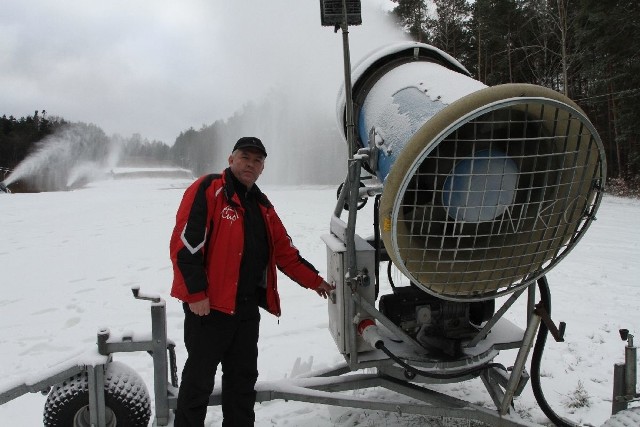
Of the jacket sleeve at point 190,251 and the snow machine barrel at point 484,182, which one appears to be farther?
the jacket sleeve at point 190,251

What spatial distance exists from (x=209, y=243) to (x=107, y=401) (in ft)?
3.35

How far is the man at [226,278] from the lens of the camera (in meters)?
2.21

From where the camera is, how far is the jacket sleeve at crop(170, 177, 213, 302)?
7.13 feet

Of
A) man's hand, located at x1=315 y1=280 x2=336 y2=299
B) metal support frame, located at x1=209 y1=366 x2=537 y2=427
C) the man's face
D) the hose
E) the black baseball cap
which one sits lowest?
metal support frame, located at x1=209 y1=366 x2=537 y2=427

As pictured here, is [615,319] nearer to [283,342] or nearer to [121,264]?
[283,342]

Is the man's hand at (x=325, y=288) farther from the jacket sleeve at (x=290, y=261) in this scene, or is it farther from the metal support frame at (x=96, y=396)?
the metal support frame at (x=96, y=396)

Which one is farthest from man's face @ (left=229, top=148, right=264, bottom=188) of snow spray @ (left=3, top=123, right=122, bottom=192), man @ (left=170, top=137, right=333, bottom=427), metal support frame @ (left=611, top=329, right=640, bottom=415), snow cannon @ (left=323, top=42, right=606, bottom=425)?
snow spray @ (left=3, top=123, right=122, bottom=192)

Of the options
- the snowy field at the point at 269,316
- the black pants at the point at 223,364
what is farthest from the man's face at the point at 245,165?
the snowy field at the point at 269,316

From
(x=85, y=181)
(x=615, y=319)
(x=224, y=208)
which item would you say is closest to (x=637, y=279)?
(x=615, y=319)

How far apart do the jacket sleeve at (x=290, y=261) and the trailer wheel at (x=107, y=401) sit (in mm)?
1019

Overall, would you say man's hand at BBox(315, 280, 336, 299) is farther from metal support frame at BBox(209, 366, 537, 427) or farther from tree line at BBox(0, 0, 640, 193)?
tree line at BBox(0, 0, 640, 193)

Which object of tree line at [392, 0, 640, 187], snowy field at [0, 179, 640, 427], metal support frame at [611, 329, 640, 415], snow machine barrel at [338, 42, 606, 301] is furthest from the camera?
tree line at [392, 0, 640, 187]

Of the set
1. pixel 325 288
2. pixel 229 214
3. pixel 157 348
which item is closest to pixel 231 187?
pixel 229 214

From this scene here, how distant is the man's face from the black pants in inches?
26.5
